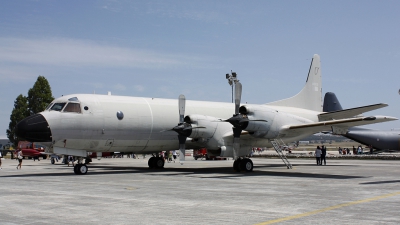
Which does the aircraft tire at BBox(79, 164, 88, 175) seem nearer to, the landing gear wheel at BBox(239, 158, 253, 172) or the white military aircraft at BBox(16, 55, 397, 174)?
the white military aircraft at BBox(16, 55, 397, 174)

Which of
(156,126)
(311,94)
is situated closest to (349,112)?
(311,94)

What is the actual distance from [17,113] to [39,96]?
4.91 metres

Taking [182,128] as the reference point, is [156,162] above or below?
below

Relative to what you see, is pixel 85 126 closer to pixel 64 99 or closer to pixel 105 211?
pixel 64 99

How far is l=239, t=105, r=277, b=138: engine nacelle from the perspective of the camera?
21.9 m

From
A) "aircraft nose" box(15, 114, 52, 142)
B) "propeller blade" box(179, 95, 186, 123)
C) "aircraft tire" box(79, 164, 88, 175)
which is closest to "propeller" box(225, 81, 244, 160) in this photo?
"propeller blade" box(179, 95, 186, 123)

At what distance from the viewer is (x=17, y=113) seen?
73312 mm

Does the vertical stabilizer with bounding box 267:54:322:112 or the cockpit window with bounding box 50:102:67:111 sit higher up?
the vertical stabilizer with bounding box 267:54:322:112

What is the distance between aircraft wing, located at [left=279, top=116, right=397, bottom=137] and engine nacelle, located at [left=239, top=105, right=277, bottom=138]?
1.08m

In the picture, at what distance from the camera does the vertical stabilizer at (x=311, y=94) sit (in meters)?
31.0

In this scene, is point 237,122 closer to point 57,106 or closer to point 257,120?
point 257,120

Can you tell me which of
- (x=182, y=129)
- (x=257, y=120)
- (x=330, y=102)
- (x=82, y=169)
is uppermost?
(x=330, y=102)

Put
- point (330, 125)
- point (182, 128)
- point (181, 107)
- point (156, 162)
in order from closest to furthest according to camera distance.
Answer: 1. point (330, 125)
2. point (182, 128)
3. point (181, 107)
4. point (156, 162)

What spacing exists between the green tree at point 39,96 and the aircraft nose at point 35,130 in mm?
54019
